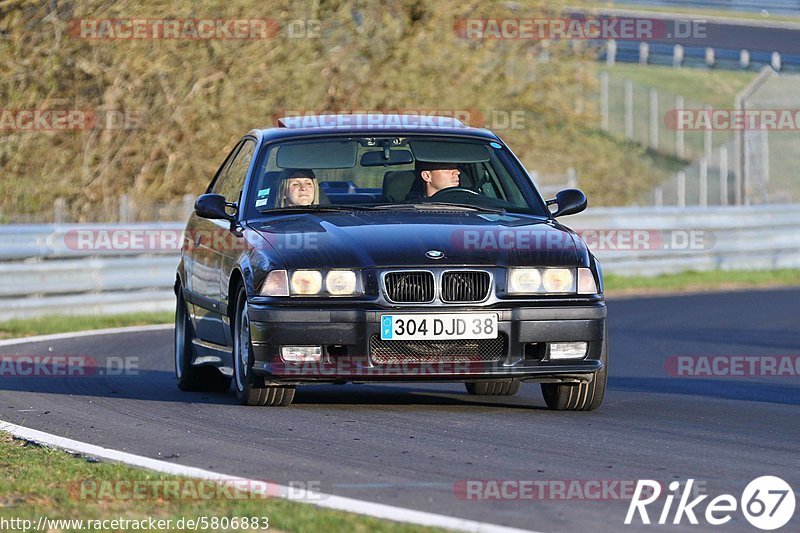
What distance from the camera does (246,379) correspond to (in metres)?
8.80

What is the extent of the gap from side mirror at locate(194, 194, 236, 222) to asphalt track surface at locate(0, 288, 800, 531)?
1.08m

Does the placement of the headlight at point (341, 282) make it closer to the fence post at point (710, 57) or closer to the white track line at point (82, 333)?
the white track line at point (82, 333)

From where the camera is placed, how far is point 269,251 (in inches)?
336

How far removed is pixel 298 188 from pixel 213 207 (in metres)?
0.50

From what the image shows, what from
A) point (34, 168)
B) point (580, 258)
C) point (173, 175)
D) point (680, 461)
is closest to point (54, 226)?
point (34, 168)

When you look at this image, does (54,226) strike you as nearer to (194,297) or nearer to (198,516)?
(194,297)

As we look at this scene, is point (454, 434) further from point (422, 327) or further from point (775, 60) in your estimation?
point (775, 60)

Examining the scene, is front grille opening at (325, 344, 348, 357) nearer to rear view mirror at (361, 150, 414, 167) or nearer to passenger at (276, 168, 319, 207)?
passenger at (276, 168, 319, 207)

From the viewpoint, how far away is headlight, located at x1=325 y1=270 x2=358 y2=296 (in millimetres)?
8297

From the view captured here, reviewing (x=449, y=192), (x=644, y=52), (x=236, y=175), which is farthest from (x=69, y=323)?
(x=644, y=52)

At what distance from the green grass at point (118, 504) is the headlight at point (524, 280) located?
2475mm

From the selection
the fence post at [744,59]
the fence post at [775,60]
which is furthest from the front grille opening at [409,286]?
the fence post at [744,59]

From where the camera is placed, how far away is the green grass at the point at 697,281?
21500 mm

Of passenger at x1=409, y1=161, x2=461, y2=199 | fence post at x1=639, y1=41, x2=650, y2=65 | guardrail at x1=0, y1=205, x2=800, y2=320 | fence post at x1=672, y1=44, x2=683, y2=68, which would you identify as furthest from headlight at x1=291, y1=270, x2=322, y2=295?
fence post at x1=639, y1=41, x2=650, y2=65
